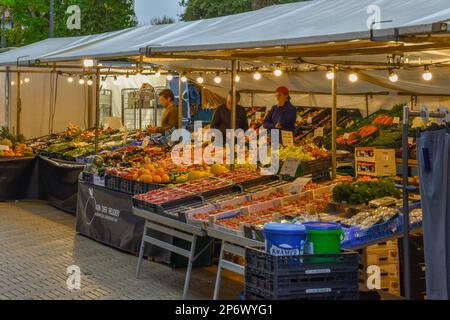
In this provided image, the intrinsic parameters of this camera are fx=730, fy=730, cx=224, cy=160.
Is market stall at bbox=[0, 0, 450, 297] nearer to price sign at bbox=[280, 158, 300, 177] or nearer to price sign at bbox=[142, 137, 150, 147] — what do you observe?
price sign at bbox=[280, 158, 300, 177]

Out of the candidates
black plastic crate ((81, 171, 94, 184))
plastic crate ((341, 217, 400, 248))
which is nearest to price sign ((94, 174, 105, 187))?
black plastic crate ((81, 171, 94, 184))

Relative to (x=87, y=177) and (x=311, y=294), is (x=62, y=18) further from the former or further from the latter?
(x=311, y=294)

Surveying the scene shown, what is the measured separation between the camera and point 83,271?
27.8 feet

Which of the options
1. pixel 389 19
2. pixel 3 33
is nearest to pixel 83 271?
pixel 389 19

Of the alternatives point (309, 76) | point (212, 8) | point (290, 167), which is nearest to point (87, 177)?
point (290, 167)

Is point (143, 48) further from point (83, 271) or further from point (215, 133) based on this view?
point (215, 133)

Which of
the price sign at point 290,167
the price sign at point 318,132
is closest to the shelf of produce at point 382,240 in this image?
the price sign at point 290,167

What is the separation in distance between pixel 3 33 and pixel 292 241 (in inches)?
971

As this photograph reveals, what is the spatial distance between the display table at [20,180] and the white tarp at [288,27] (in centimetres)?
363

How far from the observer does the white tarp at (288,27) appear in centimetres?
518

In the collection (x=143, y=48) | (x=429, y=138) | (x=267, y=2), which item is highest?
(x=267, y=2)

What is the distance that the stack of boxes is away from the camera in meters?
6.70

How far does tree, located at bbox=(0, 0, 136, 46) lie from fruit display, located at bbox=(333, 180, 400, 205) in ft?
67.5

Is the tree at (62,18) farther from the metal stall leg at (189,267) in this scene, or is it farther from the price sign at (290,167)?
the metal stall leg at (189,267)
